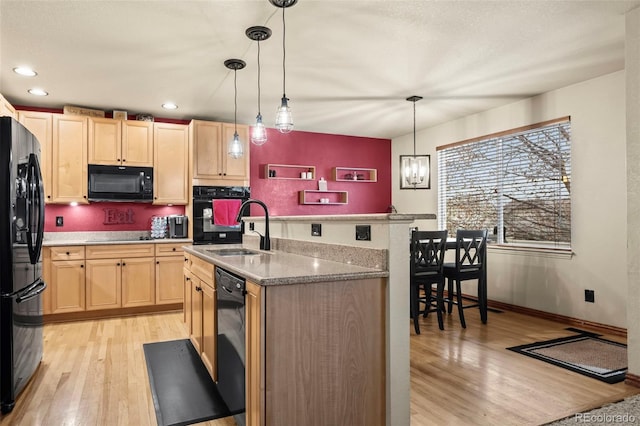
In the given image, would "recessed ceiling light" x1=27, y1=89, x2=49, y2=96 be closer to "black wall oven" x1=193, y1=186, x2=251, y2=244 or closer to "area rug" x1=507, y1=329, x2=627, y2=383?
"black wall oven" x1=193, y1=186, x2=251, y2=244

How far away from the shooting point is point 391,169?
710 centimetres

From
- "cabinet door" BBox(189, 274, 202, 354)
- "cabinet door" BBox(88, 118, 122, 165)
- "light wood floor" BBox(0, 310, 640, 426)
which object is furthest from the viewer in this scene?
"cabinet door" BBox(88, 118, 122, 165)

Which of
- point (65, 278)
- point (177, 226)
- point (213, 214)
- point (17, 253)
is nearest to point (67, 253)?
point (65, 278)

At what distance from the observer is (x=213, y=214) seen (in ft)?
17.0

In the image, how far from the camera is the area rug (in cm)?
296

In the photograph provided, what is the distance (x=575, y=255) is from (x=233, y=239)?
3890mm

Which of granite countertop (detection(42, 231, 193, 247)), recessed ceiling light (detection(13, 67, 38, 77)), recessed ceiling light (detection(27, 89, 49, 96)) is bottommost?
granite countertop (detection(42, 231, 193, 247))

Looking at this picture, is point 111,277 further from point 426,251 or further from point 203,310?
point 426,251

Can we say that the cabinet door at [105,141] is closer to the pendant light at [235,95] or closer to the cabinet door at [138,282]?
the cabinet door at [138,282]

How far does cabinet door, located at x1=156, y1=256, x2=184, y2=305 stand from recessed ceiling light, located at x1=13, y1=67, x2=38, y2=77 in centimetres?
223

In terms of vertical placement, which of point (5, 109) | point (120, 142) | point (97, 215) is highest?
point (5, 109)

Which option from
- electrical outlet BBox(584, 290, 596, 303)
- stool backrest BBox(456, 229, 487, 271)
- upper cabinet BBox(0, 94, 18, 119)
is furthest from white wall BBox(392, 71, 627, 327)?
upper cabinet BBox(0, 94, 18, 119)

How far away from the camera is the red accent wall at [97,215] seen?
16.3 ft

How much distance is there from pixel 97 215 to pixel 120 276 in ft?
3.24
